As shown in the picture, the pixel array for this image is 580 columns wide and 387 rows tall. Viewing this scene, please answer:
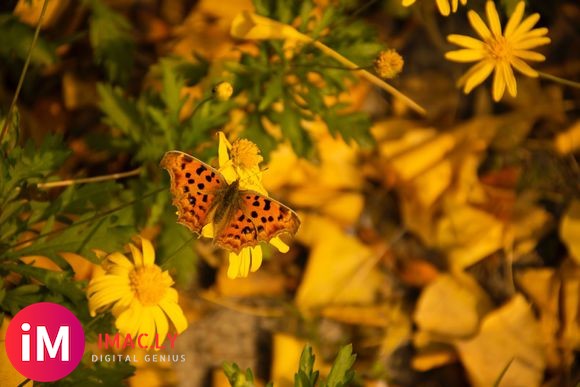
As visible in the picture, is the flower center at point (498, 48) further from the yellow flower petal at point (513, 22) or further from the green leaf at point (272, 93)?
the green leaf at point (272, 93)

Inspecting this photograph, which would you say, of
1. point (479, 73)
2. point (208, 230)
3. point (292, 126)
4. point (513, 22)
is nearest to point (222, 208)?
point (208, 230)

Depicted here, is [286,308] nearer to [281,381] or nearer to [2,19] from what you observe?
[281,381]

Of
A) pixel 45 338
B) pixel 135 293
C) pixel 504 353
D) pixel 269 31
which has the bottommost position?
pixel 504 353

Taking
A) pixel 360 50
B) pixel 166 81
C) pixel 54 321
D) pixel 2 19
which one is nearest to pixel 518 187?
pixel 360 50

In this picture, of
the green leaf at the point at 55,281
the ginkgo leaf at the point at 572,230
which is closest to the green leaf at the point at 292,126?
the green leaf at the point at 55,281

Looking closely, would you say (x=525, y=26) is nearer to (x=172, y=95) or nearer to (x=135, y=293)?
(x=172, y=95)

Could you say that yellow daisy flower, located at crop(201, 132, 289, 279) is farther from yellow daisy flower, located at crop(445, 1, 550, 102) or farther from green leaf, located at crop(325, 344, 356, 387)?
yellow daisy flower, located at crop(445, 1, 550, 102)

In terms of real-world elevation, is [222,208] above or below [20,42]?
below
